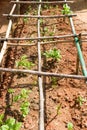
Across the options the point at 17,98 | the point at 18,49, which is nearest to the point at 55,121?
the point at 17,98

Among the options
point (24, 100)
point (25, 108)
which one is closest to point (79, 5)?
point (24, 100)

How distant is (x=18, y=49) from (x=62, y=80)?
166 centimetres

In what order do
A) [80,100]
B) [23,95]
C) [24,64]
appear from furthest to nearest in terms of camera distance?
[24,64] < [23,95] < [80,100]

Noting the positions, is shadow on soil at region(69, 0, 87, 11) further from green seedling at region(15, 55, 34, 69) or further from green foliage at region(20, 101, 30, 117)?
green foliage at region(20, 101, 30, 117)

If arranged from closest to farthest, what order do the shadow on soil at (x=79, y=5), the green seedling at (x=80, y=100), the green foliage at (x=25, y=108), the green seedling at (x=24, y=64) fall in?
the green foliage at (x=25, y=108)
the green seedling at (x=80, y=100)
the green seedling at (x=24, y=64)
the shadow on soil at (x=79, y=5)

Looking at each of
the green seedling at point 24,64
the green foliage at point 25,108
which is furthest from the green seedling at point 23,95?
the green seedling at point 24,64

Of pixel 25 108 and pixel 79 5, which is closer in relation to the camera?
pixel 25 108

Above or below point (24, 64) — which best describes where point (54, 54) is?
above

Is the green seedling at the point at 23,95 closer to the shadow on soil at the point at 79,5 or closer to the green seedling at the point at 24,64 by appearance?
the green seedling at the point at 24,64

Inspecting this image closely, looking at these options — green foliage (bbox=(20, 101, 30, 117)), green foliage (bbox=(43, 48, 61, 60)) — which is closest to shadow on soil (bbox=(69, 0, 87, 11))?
green foliage (bbox=(43, 48, 61, 60))

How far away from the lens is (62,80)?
17.6 ft

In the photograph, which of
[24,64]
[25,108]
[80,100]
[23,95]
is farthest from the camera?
[24,64]

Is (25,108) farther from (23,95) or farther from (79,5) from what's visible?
(79,5)

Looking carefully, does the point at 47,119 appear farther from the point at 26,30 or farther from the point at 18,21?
the point at 18,21
